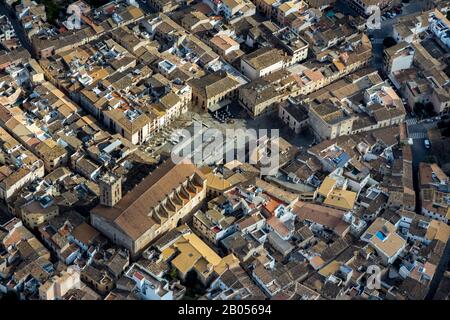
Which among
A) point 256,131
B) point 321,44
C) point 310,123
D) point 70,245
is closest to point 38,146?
point 70,245

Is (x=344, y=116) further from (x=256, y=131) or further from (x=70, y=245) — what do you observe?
(x=70, y=245)

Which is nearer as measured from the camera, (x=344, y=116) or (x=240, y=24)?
(x=344, y=116)

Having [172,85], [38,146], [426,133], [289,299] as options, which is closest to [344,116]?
[426,133]
